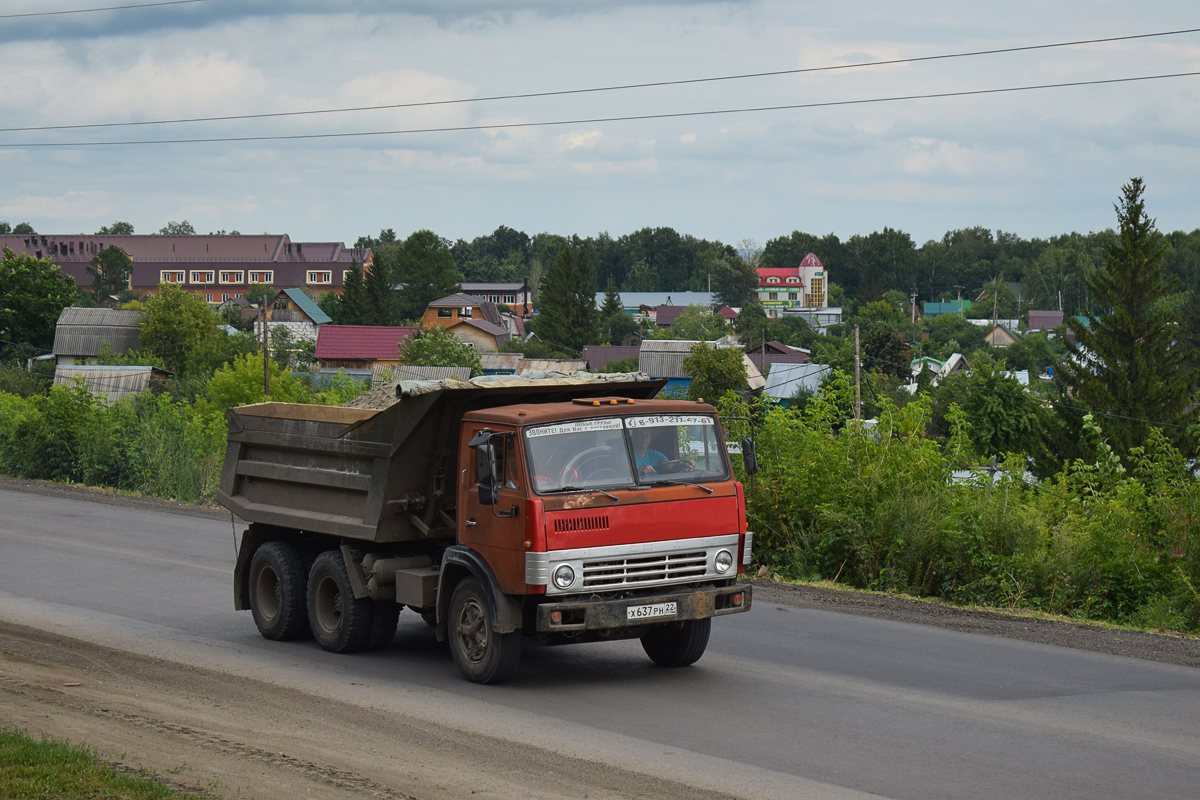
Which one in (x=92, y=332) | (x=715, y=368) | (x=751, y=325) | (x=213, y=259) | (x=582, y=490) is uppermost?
(x=213, y=259)

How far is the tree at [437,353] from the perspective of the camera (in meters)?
86.2

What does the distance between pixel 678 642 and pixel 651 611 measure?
1218 mm

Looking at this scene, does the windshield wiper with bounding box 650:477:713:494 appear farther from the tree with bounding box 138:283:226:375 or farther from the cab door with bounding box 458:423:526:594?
the tree with bounding box 138:283:226:375

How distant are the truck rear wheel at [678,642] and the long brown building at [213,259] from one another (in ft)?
565

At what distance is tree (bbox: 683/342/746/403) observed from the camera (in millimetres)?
80500

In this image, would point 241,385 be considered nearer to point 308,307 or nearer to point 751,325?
point 751,325

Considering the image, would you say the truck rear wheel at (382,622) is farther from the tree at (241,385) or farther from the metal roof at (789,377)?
the metal roof at (789,377)

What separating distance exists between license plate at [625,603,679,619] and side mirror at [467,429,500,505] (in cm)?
139

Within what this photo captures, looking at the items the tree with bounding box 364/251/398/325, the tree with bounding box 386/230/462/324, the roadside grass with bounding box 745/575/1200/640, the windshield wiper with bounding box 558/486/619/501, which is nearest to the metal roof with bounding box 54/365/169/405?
the roadside grass with bounding box 745/575/1200/640

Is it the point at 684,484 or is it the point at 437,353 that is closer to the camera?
the point at 684,484

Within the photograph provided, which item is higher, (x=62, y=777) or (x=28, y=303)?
(x=28, y=303)

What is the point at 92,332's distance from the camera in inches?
3410

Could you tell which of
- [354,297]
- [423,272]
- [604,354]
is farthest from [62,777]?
[423,272]

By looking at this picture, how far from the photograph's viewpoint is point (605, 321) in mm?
144875
